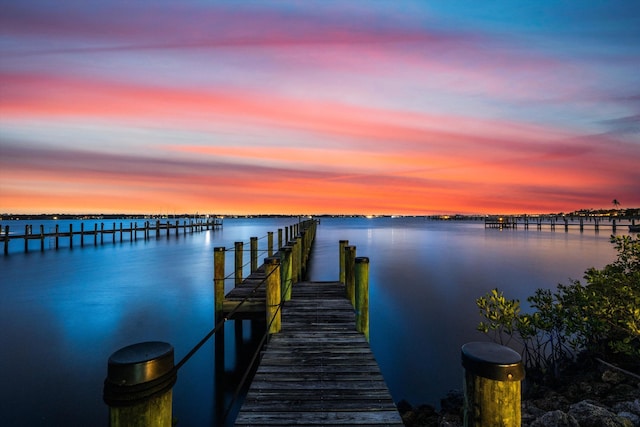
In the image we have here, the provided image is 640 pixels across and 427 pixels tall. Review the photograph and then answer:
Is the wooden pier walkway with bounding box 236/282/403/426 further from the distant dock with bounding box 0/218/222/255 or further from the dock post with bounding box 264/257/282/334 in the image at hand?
the distant dock with bounding box 0/218/222/255

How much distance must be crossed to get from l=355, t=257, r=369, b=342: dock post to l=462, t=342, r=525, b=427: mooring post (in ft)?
16.1

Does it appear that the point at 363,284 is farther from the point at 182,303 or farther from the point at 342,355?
the point at 182,303

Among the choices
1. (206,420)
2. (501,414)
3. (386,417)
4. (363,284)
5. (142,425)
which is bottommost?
(206,420)

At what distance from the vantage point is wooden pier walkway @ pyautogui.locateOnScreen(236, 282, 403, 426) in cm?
385

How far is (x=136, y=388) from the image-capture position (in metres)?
1.42

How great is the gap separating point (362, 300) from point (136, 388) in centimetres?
570

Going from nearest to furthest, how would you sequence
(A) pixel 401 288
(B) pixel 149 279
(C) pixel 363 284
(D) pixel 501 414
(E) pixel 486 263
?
1. (D) pixel 501 414
2. (C) pixel 363 284
3. (A) pixel 401 288
4. (B) pixel 149 279
5. (E) pixel 486 263

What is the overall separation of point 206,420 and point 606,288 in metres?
8.52

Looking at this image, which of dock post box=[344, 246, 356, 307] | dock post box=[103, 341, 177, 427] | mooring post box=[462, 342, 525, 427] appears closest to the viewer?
dock post box=[103, 341, 177, 427]

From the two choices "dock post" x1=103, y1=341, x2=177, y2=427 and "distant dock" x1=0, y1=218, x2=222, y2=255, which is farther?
"distant dock" x1=0, y1=218, x2=222, y2=255

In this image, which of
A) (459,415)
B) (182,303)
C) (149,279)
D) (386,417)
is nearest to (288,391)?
(386,417)

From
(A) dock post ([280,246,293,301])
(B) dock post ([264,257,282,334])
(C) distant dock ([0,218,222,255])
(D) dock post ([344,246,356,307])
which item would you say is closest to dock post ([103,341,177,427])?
(B) dock post ([264,257,282,334])

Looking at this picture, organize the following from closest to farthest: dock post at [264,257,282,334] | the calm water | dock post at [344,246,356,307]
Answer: dock post at [264,257,282,334], the calm water, dock post at [344,246,356,307]

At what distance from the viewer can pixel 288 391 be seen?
4367 mm
